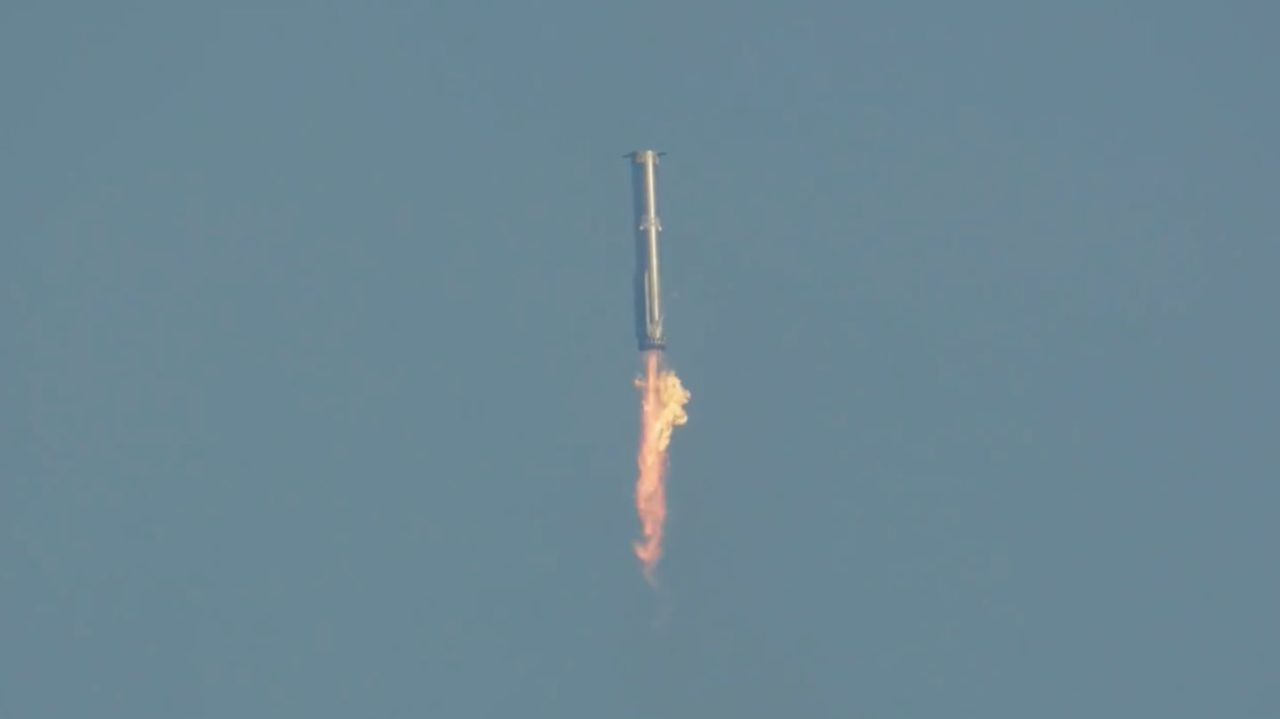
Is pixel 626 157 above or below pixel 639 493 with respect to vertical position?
above

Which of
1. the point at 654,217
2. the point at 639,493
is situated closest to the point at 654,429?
the point at 639,493

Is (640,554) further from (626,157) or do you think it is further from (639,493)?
(626,157)
